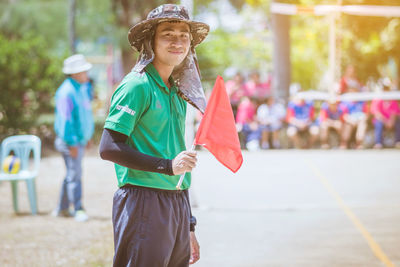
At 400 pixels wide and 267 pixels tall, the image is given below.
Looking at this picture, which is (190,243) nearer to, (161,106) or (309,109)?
(161,106)

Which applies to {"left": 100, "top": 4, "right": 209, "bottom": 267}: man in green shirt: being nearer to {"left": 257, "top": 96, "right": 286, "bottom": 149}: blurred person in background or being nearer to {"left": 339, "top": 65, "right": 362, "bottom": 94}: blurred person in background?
{"left": 257, "top": 96, "right": 286, "bottom": 149}: blurred person in background

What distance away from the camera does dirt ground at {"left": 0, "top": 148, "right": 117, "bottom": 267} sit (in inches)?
263

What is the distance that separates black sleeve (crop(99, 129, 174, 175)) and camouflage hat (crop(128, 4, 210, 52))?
→ 1.95 ft

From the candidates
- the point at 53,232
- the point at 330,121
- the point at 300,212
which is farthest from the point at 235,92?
the point at 53,232

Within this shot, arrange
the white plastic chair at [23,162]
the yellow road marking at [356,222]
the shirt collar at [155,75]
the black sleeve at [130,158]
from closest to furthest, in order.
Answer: the black sleeve at [130,158], the shirt collar at [155,75], the yellow road marking at [356,222], the white plastic chair at [23,162]

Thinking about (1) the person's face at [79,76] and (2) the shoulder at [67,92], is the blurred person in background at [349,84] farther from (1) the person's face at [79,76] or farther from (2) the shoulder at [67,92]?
(2) the shoulder at [67,92]

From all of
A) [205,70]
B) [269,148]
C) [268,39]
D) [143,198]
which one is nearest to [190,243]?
[143,198]

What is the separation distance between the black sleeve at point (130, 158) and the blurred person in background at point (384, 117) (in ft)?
49.5

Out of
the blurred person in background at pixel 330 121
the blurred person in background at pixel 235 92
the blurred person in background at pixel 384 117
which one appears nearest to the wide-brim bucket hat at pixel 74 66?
the blurred person in background at pixel 235 92

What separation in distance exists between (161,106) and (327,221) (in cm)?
558

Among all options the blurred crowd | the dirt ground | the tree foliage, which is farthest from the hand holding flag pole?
the blurred crowd

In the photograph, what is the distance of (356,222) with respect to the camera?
8391mm

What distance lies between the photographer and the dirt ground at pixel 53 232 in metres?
6.68

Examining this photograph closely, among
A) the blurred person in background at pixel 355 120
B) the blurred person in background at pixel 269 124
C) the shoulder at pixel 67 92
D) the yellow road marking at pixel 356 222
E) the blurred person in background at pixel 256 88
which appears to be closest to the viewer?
the yellow road marking at pixel 356 222
